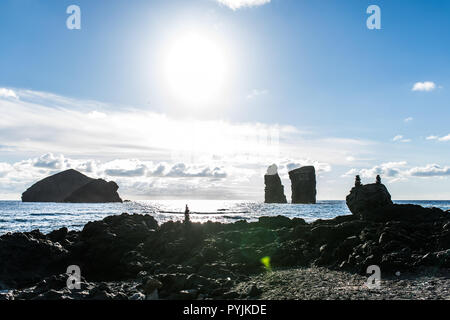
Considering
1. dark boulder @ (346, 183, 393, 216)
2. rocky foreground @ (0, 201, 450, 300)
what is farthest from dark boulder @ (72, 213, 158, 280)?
dark boulder @ (346, 183, 393, 216)

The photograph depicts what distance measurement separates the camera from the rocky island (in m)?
15.4

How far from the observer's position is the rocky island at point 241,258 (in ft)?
50.6

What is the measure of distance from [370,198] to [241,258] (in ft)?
50.2

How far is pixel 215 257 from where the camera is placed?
23.5m

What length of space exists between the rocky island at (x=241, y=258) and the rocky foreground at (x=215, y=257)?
2.7 inches

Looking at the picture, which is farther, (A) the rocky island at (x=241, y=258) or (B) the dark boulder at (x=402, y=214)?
(B) the dark boulder at (x=402, y=214)

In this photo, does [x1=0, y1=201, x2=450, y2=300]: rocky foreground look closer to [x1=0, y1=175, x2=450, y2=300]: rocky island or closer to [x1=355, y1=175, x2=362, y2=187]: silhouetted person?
[x1=0, y1=175, x2=450, y2=300]: rocky island

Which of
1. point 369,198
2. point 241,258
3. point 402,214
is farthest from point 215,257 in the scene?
point 402,214

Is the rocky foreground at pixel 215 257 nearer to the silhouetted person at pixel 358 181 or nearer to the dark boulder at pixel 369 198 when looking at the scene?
the dark boulder at pixel 369 198

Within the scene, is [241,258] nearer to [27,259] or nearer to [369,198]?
[27,259]

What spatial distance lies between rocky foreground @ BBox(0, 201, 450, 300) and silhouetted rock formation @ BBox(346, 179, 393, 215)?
1.24 metres

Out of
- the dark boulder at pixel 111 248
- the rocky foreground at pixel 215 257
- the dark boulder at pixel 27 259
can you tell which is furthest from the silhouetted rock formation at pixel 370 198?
the dark boulder at pixel 27 259

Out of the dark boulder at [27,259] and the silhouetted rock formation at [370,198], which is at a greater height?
the silhouetted rock formation at [370,198]
